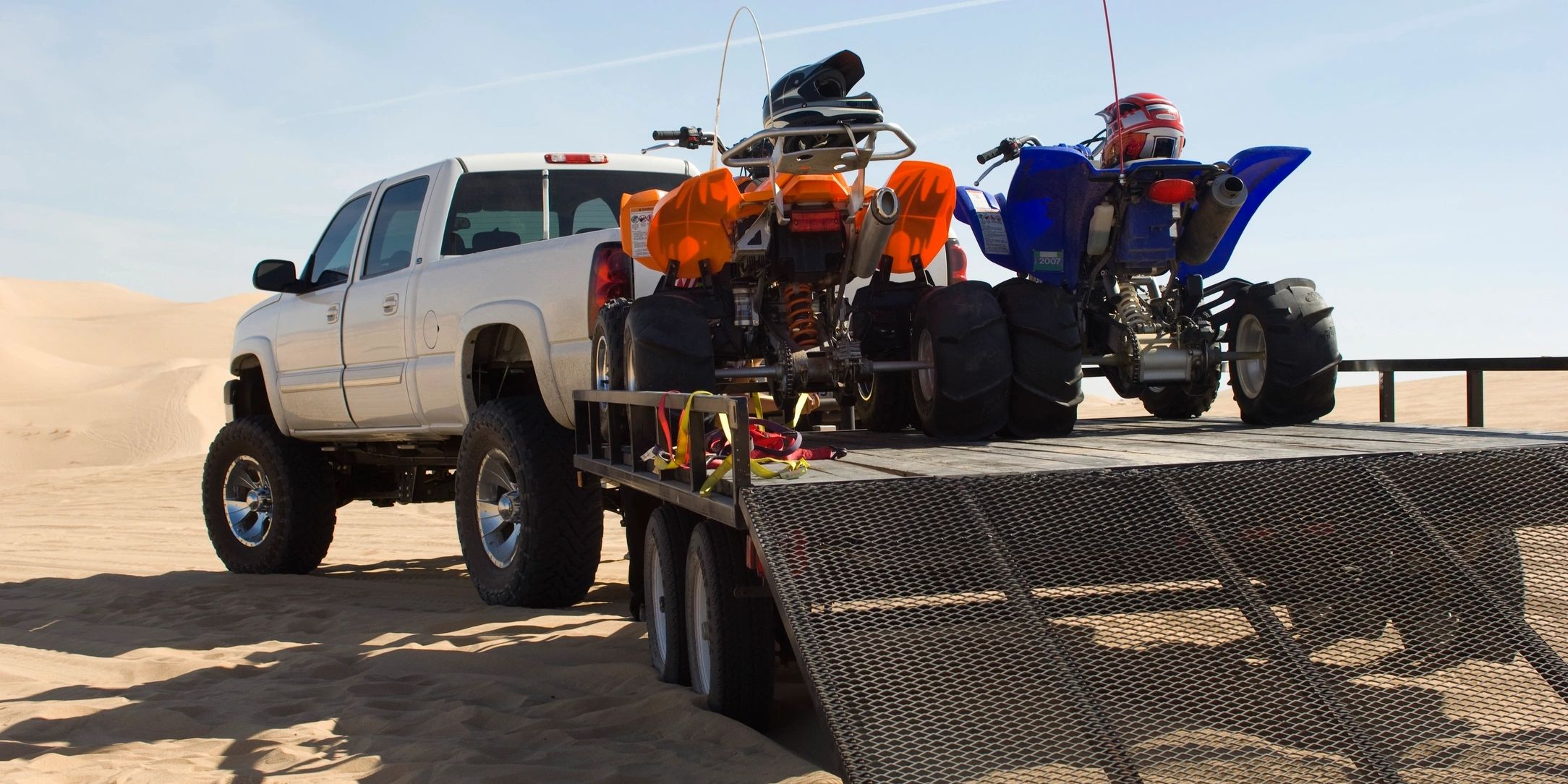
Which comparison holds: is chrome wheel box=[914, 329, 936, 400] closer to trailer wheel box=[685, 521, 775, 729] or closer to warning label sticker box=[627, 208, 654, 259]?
warning label sticker box=[627, 208, 654, 259]

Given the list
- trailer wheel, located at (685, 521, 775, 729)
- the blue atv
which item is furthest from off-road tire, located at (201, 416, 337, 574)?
trailer wheel, located at (685, 521, 775, 729)

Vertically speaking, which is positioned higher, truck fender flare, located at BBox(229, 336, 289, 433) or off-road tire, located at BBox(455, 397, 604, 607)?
truck fender flare, located at BBox(229, 336, 289, 433)

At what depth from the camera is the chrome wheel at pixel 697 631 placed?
4.70 metres

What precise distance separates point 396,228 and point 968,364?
13.9 ft

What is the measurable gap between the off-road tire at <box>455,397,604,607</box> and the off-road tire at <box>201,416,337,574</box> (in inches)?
104

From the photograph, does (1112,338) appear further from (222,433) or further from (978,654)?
(222,433)

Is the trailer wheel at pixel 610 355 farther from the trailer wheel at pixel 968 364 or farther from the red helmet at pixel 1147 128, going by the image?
the red helmet at pixel 1147 128

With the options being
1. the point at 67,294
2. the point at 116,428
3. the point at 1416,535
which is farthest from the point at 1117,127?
the point at 67,294

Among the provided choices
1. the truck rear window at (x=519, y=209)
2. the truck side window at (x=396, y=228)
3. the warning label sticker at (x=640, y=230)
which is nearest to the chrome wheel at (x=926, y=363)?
the warning label sticker at (x=640, y=230)

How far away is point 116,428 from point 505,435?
23.8m

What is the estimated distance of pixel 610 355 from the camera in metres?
6.07

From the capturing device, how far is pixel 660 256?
20.0 feet

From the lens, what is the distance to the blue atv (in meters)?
→ 5.76

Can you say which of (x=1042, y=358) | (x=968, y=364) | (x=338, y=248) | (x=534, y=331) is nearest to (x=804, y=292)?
(x=968, y=364)
